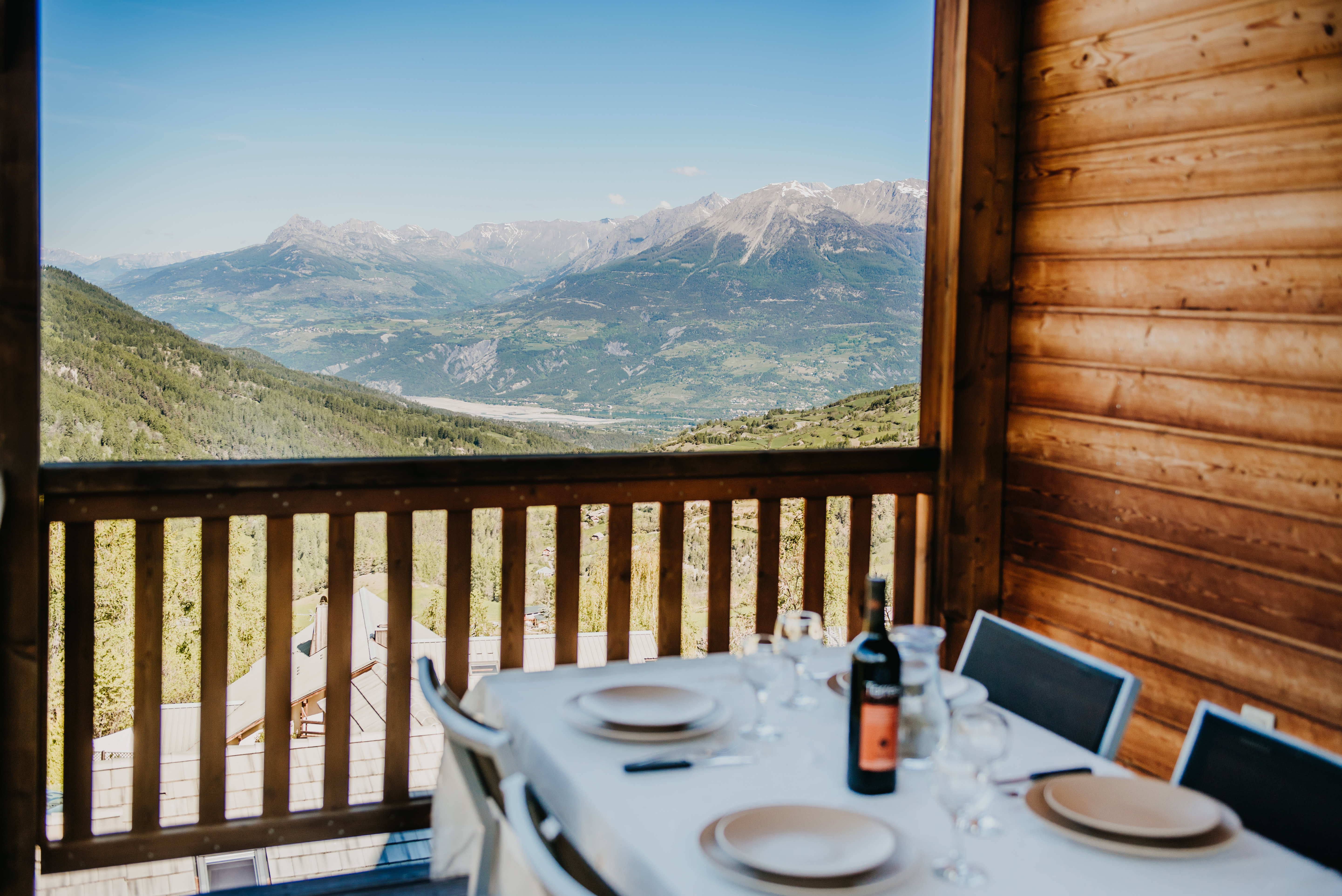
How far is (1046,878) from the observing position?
1.12 m

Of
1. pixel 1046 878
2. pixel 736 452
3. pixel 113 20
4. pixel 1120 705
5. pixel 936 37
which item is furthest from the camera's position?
pixel 936 37

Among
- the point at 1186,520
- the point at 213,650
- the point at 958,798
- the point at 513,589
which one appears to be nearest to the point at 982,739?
the point at 958,798

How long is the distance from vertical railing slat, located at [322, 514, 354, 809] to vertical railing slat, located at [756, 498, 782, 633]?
104 centimetres

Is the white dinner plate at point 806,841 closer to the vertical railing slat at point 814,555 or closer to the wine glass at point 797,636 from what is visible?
the wine glass at point 797,636

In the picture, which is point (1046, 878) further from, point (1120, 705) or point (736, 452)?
point (736, 452)

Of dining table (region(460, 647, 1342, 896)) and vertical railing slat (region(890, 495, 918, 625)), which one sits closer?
dining table (region(460, 647, 1342, 896))

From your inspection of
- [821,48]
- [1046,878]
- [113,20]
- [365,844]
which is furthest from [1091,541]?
[113,20]

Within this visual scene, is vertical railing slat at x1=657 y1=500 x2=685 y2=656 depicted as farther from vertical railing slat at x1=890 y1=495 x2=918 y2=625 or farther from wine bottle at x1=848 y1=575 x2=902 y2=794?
wine bottle at x1=848 y1=575 x2=902 y2=794

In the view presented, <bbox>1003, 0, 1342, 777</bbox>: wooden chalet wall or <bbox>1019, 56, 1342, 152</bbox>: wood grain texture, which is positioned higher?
<bbox>1019, 56, 1342, 152</bbox>: wood grain texture

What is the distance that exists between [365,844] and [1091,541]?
1.97m

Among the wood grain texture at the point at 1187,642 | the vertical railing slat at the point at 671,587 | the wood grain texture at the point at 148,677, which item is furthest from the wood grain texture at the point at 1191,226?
the wood grain texture at the point at 148,677

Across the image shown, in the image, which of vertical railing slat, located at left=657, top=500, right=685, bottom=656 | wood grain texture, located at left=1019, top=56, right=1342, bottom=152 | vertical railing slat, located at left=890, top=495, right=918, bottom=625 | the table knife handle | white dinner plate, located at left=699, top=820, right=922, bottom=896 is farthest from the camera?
vertical railing slat, located at left=890, top=495, right=918, bottom=625

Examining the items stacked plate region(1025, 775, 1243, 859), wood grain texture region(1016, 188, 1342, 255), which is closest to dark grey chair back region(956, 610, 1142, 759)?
stacked plate region(1025, 775, 1243, 859)

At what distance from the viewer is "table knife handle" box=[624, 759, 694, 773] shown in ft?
4.66
